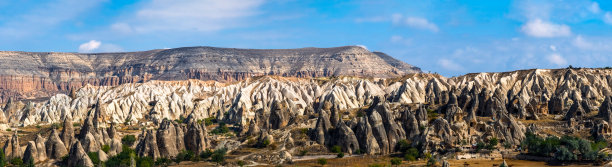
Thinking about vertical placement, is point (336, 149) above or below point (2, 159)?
above

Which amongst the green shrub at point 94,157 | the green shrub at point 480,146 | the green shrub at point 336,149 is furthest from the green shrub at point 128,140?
the green shrub at point 480,146

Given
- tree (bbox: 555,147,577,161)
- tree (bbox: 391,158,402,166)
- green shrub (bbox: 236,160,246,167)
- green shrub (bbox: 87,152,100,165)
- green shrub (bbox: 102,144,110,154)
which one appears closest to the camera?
tree (bbox: 555,147,577,161)

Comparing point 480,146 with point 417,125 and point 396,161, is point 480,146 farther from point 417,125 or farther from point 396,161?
point 396,161

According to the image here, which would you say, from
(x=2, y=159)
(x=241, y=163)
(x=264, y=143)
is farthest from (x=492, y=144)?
A: (x=2, y=159)

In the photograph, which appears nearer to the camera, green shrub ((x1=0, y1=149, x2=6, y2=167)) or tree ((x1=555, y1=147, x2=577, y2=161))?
tree ((x1=555, y1=147, x2=577, y2=161))

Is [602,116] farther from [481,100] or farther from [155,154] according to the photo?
[155,154]

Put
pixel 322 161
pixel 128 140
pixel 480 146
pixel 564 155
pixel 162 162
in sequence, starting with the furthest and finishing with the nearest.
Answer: pixel 128 140, pixel 162 162, pixel 480 146, pixel 322 161, pixel 564 155

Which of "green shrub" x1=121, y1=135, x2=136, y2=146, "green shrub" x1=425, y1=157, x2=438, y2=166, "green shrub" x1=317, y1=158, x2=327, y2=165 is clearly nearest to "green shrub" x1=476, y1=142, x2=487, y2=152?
"green shrub" x1=425, y1=157, x2=438, y2=166

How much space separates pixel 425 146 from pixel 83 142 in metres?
45.7

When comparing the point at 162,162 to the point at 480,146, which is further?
the point at 162,162

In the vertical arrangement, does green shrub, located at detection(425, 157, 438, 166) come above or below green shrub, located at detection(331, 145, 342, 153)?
below

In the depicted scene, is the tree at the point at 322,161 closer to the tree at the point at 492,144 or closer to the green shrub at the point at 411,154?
the green shrub at the point at 411,154

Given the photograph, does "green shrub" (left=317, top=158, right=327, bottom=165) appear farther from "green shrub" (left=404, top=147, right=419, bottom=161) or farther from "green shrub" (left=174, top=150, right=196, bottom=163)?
"green shrub" (left=174, top=150, right=196, bottom=163)

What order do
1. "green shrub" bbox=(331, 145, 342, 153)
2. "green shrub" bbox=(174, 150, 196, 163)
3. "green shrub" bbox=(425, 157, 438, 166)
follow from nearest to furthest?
"green shrub" bbox=(425, 157, 438, 166) < "green shrub" bbox=(331, 145, 342, 153) < "green shrub" bbox=(174, 150, 196, 163)
